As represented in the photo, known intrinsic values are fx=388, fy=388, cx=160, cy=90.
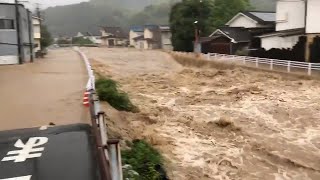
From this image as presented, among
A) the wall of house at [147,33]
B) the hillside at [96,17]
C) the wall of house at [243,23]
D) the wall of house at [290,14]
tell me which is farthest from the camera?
the hillside at [96,17]

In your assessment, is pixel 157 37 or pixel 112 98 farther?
pixel 157 37

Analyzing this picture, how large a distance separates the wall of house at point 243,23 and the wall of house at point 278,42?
610cm

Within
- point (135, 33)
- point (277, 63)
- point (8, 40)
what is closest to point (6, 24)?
point (8, 40)

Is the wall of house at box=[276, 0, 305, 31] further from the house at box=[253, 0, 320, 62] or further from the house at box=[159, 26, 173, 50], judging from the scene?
the house at box=[159, 26, 173, 50]

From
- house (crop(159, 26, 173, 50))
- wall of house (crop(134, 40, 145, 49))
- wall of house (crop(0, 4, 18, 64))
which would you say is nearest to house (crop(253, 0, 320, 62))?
wall of house (crop(0, 4, 18, 64))

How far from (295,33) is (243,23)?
11282 millimetres

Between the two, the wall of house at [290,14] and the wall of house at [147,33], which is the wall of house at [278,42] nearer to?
the wall of house at [290,14]

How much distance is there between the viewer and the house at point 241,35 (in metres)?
34.3

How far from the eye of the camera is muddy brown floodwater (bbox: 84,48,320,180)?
1085 cm

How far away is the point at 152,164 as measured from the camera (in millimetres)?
9516

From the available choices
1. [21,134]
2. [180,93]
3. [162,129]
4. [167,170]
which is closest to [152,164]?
[167,170]

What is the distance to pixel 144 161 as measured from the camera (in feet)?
31.6

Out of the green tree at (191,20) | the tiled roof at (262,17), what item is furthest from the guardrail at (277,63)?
the green tree at (191,20)

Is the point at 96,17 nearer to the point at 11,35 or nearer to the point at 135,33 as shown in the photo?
the point at 135,33
